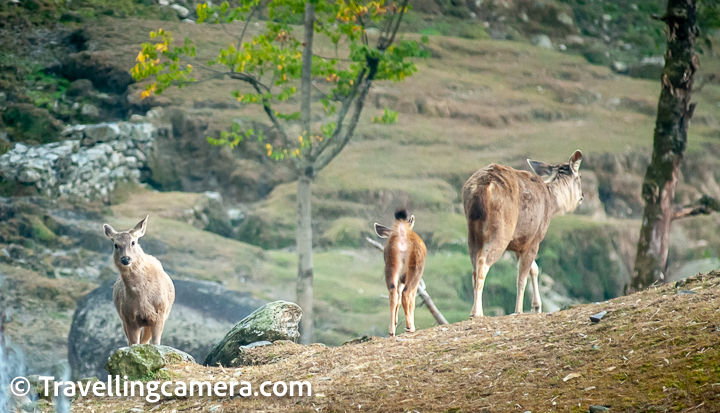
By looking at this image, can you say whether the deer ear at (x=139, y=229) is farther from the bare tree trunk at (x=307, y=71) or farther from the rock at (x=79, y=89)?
the rock at (x=79, y=89)

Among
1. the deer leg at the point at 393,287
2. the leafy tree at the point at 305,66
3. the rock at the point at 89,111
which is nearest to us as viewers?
the deer leg at the point at 393,287

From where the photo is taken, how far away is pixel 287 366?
6.53 meters

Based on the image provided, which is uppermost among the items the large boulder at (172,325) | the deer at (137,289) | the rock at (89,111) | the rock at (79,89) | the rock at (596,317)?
the rock at (596,317)

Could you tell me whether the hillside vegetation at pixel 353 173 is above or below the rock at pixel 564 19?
below

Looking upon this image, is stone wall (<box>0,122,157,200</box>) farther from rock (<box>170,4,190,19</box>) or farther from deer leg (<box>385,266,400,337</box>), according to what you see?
deer leg (<box>385,266,400,337</box>)

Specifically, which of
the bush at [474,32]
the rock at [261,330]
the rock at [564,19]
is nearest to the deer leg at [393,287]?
the rock at [261,330]

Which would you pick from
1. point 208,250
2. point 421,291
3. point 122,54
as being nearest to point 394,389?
point 421,291

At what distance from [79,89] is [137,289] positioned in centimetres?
1268

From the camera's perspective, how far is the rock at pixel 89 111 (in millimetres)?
18469

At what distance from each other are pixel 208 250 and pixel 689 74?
35.3 feet

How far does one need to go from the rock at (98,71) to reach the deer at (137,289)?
1201 centimetres

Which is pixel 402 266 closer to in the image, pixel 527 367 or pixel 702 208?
pixel 527 367

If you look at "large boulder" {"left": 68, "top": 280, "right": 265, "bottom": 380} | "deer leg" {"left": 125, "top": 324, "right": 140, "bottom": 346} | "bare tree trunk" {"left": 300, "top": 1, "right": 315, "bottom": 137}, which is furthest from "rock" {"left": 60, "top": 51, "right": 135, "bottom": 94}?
"deer leg" {"left": 125, "top": 324, "right": 140, "bottom": 346}

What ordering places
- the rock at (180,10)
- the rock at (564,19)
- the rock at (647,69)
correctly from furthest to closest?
the rock at (564,19)
the rock at (647,69)
the rock at (180,10)
